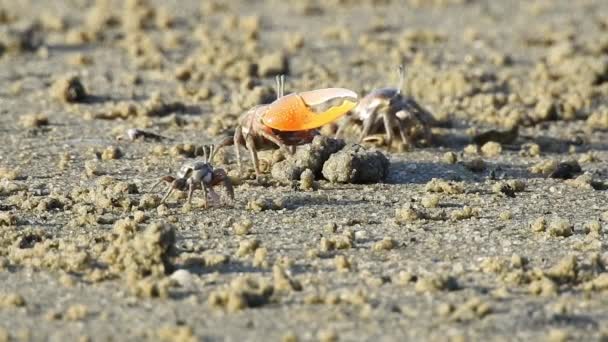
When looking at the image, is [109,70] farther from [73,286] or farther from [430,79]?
[73,286]

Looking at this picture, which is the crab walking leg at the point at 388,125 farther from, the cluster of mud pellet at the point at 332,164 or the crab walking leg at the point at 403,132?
the cluster of mud pellet at the point at 332,164

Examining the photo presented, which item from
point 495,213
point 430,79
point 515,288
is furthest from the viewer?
point 430,79

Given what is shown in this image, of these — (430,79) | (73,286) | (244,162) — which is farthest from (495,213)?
(430,79)

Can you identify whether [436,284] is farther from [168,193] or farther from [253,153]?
[253,153]

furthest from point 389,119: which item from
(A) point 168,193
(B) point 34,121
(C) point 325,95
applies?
(B) point 34,121

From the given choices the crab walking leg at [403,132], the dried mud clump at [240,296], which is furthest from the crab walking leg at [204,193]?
the crab walking leg at [403,132]

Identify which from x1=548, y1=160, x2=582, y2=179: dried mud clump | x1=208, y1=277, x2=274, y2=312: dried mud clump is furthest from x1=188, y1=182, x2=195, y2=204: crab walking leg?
x1=548, y1=160, x2=582, y2=179: dried mud clump
